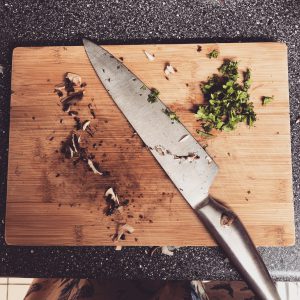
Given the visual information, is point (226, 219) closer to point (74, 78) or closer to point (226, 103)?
point (226, 103)

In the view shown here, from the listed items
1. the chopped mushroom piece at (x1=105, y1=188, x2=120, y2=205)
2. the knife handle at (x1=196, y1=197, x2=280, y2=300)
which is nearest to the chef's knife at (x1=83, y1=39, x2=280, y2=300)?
the knife handle at (x1=196, y1=197, x2=280, y2=300)

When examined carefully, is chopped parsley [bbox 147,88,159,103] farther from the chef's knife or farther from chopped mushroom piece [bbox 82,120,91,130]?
chopped mushroom piece [bbox 82,120,91,130]

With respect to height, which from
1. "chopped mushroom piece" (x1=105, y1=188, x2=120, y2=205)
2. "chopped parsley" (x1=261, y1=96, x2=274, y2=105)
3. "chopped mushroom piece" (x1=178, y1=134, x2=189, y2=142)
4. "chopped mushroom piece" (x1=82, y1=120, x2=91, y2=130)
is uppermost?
"chopped parsley" (x1=261, y1=96, x2=274, y2=105)

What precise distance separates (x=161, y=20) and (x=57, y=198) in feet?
1.79

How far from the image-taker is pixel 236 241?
0.93 meters

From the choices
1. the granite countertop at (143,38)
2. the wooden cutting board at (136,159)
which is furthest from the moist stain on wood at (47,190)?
the granite countertop at (143,38)

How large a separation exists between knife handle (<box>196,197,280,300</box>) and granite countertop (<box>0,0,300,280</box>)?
0.26ft

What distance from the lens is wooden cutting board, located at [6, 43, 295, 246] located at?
3.13ft

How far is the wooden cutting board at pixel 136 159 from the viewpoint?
37.6 inches

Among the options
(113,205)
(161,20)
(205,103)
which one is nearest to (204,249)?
(113,205)

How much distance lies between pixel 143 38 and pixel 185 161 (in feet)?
1.17

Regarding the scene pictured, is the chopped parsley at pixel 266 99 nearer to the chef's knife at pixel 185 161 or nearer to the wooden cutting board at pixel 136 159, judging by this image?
the wooden cutting board at pixel 136 159

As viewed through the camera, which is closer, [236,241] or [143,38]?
[236,241]

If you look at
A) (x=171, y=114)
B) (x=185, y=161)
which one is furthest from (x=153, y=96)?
(x=185, y=161)
